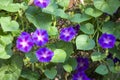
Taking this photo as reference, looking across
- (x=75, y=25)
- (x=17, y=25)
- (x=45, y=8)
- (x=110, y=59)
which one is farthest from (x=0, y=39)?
(x=110, y=59)

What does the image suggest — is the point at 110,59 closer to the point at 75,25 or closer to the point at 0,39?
the point at 75,25

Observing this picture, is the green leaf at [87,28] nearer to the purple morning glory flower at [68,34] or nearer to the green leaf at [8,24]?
the purple morning glory flower at [68,34]

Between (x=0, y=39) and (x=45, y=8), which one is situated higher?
(x=45, y=8)

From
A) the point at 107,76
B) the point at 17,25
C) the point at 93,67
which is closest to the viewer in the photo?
the point at 17,25

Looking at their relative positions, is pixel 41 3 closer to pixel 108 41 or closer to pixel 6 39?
pixel 6 39

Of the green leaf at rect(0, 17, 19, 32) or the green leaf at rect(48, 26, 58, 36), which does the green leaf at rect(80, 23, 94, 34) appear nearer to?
the green leaf at rect(48, 26, 58, 36)
